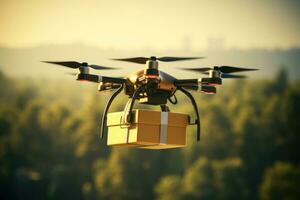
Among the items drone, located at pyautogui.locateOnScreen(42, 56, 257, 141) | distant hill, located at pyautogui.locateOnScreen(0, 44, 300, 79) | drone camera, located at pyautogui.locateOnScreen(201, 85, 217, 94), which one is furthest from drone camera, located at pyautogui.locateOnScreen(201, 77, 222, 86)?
distant hill, located at pyautogui.locateOnScreen(0, 44, 300, 79)

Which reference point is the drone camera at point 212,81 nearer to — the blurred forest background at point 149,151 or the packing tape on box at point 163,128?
the packing tape on box at point 163,128

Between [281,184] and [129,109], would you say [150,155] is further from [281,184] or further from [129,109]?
[129,109]

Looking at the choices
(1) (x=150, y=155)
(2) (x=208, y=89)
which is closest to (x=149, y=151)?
(1) (x=150, y=155)

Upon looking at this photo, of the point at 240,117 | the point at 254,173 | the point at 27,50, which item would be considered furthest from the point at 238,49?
the point at 27,50

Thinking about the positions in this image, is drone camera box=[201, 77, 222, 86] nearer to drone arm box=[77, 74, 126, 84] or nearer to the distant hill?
drone arm box=[77, 74, 126, 84]

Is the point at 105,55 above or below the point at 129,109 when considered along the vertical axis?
above

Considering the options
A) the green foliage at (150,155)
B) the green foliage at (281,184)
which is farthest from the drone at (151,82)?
the green foliage at (281,184)
